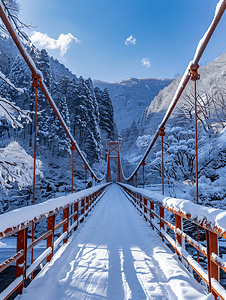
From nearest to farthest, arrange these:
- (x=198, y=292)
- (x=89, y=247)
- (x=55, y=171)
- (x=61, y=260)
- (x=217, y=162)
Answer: (x=198, y=292) < (x=61, y=260) < (x=89, y=247) < (x=217, y=162) < (x=55, y=171)

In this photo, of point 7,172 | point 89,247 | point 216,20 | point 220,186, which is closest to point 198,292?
point 89,247

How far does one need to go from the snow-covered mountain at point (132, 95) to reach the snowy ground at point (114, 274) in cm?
10381

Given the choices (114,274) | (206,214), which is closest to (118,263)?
(114,274)

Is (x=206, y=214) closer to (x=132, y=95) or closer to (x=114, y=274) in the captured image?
(x=114, y=274)

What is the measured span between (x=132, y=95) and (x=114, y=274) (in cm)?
13736

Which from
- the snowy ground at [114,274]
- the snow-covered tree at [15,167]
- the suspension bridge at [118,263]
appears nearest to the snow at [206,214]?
the suspension bridge at [118,263]

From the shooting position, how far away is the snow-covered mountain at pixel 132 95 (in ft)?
380

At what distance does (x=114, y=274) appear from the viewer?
6.56 feet

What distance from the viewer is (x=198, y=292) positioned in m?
1.53

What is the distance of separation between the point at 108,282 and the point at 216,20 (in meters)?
3.67

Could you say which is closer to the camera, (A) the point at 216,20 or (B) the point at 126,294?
(B) the point at 126,294

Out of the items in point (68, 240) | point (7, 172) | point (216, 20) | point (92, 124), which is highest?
point (92, 124)

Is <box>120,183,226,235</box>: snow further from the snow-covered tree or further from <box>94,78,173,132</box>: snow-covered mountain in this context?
<box>94,78,173,132</box>: snow-covered mountain

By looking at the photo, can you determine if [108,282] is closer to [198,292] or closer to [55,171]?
[198,292]
